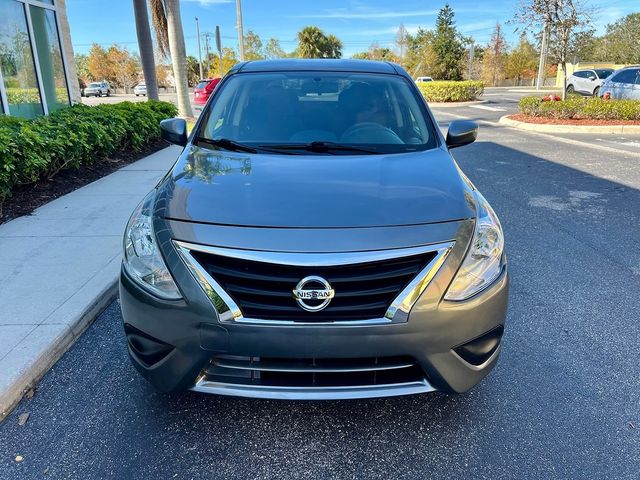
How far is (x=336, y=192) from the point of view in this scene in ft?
7.29

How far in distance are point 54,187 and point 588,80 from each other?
76.1ft

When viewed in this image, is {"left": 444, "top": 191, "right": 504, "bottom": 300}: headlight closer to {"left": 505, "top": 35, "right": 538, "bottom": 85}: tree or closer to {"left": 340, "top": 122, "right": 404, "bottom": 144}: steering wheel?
{"left": 340, "top": 122, "right": 404, "bottom": 144}: steering wheel

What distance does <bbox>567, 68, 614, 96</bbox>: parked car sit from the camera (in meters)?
21.2

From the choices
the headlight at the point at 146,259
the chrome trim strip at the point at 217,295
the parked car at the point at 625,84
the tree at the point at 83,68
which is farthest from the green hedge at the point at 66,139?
the tree at the point at 83,68

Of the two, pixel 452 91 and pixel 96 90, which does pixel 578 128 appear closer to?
pixel 452 91

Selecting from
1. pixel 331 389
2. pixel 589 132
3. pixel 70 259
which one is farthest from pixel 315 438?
pixel 589 132

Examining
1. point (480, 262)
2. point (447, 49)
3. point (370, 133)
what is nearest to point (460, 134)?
point (370, 133)

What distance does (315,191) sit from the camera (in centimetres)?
222

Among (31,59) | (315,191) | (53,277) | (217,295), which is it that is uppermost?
(31,59)

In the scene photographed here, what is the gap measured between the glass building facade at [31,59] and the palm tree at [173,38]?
3572 mm

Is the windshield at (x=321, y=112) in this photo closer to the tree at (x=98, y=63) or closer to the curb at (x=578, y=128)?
the curb at (x=578, y=128)

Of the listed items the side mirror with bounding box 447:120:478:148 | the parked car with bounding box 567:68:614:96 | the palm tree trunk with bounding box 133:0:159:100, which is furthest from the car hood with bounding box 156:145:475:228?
the parked car with bounding box 567:68:614:96

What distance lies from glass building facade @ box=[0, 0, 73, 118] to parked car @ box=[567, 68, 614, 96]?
21.0m

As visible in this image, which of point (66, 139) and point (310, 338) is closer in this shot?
point (310, 338)
